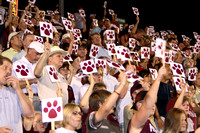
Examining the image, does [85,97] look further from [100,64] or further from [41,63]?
[100,64]

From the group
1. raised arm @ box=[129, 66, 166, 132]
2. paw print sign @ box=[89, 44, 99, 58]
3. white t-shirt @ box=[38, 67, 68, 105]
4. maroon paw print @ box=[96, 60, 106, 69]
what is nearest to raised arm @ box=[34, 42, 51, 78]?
white t-shirt @ box=[38, 67, 68, 105]

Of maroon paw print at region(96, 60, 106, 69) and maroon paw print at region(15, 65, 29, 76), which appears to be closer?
maroon paw print at region(15, 65, 29, 76)

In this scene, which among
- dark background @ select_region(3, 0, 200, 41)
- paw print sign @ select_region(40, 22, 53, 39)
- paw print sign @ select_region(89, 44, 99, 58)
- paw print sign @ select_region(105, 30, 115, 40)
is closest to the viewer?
paw print sign @ select_region(40, 22, 53, 39)

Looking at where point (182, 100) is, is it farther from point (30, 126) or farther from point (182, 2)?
point (182, 2)

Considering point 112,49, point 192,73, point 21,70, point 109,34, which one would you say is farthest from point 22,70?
point 109,34

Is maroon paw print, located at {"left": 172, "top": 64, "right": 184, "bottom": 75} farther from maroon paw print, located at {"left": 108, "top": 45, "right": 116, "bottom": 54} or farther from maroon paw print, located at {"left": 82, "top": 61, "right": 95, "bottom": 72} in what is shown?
maroon paw print, located at {"left": 108, "top": 45, "right": 116, "bottom": 54}

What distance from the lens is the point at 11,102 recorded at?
3.85 metres

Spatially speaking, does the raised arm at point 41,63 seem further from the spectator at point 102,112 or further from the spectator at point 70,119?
the spectator at point 70,119

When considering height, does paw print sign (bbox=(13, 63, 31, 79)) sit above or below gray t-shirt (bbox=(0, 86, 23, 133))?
above

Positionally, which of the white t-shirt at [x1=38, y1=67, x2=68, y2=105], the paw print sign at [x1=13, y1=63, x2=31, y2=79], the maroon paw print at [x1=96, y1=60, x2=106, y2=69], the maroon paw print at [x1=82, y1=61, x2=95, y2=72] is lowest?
the white t-shirt at [x1=38, y1=67, x2=68, y2=105]

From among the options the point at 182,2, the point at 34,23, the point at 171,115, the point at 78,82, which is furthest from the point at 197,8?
the point at 171,115

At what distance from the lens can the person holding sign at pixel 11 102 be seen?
3770 millimetres

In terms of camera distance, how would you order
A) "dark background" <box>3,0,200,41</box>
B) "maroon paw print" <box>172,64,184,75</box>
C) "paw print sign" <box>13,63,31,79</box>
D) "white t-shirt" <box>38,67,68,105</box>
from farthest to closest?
"dark background" <box>3,0,200,41</box>
"maroon paw print" <box>172,64,184,75</box>
"white t-shirt" <box>38,67,68,105</box>
"paw print sign" <box>13,63,31,79</box>

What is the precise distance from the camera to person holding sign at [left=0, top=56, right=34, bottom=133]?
3.77m
